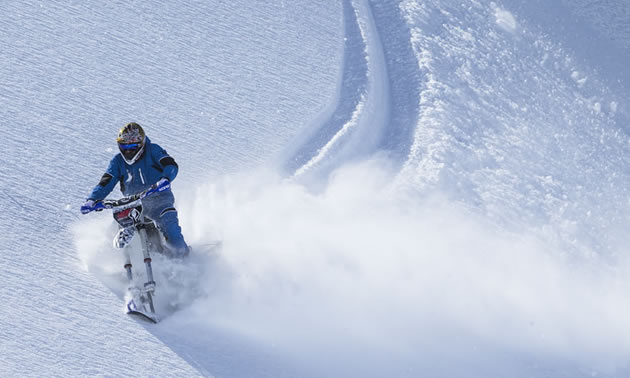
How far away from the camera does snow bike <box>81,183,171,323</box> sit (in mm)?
7285

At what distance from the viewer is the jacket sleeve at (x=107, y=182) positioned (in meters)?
7.62

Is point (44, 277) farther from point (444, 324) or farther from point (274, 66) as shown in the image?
point (274, 66)

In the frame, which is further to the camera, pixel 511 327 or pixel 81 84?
pixel 81 84

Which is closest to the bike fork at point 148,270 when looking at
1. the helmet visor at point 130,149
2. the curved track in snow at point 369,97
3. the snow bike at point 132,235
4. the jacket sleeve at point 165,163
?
the snow bike at point 132,235

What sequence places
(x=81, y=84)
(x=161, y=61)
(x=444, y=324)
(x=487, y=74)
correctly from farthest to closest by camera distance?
(x=487, y=74), (x=161, y=61), (x=81, y=84), (x=444, y=324)

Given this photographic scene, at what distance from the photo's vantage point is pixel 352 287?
847 centimetres

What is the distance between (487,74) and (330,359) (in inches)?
261

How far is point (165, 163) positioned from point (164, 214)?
0.50 m

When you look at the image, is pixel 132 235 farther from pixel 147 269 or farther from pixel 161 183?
pixel 161 183

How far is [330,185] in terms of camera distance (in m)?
9.91

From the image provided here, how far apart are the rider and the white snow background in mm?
461

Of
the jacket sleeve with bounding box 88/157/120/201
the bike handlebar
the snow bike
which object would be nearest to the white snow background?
the snow bike

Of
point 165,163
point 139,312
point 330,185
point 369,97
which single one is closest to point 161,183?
point 165,163

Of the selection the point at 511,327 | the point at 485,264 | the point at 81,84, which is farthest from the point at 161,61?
the point at 511,327
